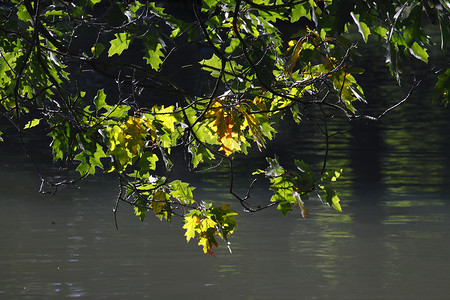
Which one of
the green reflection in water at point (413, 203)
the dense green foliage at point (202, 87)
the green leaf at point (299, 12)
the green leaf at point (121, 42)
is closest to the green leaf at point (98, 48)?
the dense green foliage at point (202, 87)

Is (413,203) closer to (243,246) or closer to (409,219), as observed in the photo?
(409,219)

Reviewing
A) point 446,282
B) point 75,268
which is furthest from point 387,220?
point 75,268

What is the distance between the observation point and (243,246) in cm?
803

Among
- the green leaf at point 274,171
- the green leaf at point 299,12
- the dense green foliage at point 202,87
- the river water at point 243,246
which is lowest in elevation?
the river water at point 243,246

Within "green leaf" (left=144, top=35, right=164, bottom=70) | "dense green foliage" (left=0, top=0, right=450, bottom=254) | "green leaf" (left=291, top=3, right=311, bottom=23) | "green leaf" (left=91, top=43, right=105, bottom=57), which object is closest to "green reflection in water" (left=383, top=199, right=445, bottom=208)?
"dense green foliage" (left=0, top=0, right=450, bottom=254)

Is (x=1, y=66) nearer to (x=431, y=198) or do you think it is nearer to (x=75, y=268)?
(x=75, y=268)

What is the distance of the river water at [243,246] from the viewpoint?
6.81m

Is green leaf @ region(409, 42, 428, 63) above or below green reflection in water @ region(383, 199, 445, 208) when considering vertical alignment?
above

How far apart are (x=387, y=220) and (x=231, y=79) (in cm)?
476

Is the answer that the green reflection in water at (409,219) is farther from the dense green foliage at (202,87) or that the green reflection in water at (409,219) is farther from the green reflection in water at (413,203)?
the dense green foliage at (202,87)

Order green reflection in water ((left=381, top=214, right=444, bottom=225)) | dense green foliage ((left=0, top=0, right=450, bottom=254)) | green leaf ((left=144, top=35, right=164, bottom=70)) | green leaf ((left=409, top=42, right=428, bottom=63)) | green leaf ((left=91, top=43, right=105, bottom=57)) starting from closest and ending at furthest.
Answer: green leaf ((left=409, top=42, right=428, bottom=63)) < dense green foliage ((left=0, top=0, right=450, bottom=254)) < green leaf ((left=91, top=43, right=105, bottom=57)) < green leaf ((left=144, top=35, right=164, bottom=70)) < green reflection in water ((left=381, top=214, right=444, bottom=225))

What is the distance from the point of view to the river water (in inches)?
268

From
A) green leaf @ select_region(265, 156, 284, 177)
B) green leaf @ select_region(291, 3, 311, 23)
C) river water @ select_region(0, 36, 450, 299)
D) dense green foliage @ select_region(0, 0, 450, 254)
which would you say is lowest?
river water @ select_region(0, 36, 450, 299)

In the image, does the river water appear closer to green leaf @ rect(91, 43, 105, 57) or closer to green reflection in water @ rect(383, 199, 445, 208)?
green reflection in water @ rect(383, 199, 445, 208)
